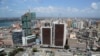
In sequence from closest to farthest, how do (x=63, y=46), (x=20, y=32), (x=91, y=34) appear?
(x=63, y=46) → (x=20, y=32) → (x=91, y=34)

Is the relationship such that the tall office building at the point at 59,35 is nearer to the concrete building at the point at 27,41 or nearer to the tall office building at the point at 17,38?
the concrete building at the point at 27,41

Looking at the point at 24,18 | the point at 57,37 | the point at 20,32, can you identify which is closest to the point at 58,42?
the point at 57,37

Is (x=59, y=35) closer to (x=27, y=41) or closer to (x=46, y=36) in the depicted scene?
(x=46, y=36)

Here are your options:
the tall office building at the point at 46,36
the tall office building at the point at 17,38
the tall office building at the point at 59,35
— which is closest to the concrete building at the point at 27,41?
the tall office building at the point at 17,38

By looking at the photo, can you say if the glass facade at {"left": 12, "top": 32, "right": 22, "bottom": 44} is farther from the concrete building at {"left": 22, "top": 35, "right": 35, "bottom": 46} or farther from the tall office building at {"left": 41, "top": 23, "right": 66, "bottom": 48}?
the tall office building at {"left": 41, "top": 23, "right": 66, "bottom": 48}

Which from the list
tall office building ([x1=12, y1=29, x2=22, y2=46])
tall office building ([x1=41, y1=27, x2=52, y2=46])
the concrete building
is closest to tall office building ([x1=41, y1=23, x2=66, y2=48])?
tall office building ([x1=41, y1=27, x2=52, y2=46])

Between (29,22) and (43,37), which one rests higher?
(29,22)

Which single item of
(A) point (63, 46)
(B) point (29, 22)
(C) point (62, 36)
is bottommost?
(A) point (63, 46)

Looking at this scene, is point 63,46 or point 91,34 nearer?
point 63,46

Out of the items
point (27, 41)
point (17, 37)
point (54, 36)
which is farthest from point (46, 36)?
point (17, 37)

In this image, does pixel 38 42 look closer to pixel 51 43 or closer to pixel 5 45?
pixel 51 43
